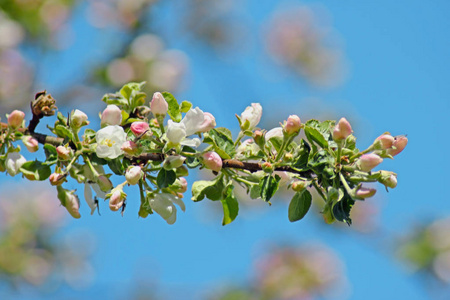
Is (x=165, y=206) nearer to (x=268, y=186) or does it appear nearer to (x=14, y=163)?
(x=268, y=186)

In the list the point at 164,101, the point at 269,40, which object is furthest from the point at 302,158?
the point at 269,40

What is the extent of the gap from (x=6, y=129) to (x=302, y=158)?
70 cm

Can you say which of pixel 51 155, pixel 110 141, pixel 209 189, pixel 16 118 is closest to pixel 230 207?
pixel 209 189

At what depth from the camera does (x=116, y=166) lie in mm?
1255

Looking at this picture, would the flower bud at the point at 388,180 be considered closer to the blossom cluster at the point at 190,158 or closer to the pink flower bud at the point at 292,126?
the blossom cluster at the point at 190,158

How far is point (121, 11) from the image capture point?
5.32m

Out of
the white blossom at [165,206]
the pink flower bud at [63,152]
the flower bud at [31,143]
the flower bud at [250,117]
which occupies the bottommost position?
the white blossom at [165,206]

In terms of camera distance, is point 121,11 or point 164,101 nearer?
point 164,101

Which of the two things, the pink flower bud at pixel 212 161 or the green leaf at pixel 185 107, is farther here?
the green leaf at pixel 185 107

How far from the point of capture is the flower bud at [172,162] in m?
1.17

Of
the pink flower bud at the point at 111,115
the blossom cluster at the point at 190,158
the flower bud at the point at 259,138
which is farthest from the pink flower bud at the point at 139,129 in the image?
the flower bud at the point at 259,138

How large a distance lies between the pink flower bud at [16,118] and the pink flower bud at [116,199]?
28cm

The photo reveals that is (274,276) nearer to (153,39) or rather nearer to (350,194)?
(153,39)

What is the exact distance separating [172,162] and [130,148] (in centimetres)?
9
